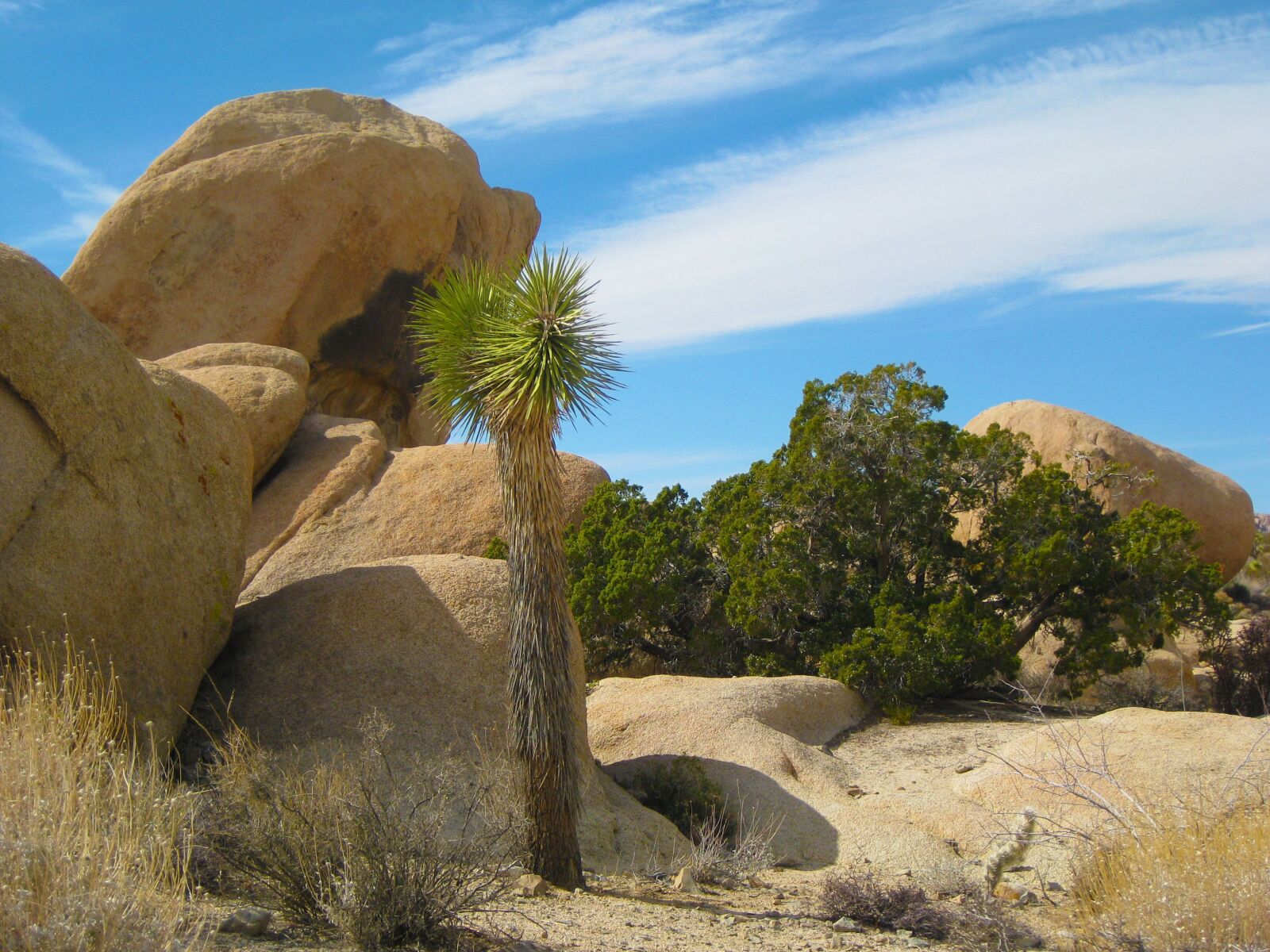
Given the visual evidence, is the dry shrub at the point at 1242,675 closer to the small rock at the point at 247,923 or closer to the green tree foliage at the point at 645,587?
the green tree foliage at the point at 645,587

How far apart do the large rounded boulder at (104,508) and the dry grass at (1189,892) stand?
6741mm

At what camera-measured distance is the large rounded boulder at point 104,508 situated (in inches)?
329

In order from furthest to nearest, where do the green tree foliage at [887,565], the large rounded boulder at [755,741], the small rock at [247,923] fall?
1. the green tree foliage at [887,565]
2. the large rounded boulder at [755,741]
3. the small rock at [247,923]

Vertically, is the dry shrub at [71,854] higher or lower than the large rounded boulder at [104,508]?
lower

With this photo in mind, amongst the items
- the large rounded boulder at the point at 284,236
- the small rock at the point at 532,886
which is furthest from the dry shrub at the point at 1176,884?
the large rounded boulder at the point at 284,236

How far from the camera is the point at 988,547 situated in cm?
1697

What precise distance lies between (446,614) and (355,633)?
82 cm

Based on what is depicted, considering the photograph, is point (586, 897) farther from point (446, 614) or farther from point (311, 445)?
point (311, 445)

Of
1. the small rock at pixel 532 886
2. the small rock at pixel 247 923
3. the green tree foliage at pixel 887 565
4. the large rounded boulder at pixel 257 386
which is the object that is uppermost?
the large rounded boulder at pixel 257 386

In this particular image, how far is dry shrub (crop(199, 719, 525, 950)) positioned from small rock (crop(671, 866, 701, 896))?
6.42 ft

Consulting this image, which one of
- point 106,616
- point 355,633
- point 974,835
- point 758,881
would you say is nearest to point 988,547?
point 974,835

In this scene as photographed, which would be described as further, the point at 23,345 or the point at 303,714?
the point at 303,714

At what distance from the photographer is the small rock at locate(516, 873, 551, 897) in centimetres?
817

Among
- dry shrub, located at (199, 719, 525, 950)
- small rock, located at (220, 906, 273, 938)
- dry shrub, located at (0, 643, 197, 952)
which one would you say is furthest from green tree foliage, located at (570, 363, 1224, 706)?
dry shrub, located at (0, 643, 197, 952)
